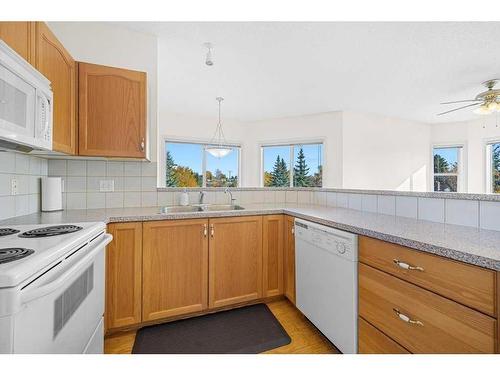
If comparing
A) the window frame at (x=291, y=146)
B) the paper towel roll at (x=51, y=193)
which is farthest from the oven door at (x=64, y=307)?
the window frame at (x=291, y=146)

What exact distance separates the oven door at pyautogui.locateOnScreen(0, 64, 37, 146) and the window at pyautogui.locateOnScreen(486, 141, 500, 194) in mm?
6946

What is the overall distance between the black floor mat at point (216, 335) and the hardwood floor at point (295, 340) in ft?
0.14

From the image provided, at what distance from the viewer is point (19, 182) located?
1521 mm

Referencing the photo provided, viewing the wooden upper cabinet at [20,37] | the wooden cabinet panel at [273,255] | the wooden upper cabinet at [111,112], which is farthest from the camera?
the wooden cabinet panel at [273,255]

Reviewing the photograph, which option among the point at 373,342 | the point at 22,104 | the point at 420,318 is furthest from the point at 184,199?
the point at 420,318

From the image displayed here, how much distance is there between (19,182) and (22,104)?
2.67 feet

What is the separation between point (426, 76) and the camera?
2.95m

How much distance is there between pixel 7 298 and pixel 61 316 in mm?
316

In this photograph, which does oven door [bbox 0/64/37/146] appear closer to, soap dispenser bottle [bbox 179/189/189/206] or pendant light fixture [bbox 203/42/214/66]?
soap dispenser bottle [bbox 179/189/189/206]

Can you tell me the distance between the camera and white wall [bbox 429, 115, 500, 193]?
15.7ft

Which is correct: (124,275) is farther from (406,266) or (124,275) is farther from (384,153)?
(384,153)

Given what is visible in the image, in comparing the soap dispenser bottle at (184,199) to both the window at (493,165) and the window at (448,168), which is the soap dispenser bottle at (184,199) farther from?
the window at (493,165)

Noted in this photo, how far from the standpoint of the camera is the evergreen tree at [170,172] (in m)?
4.81

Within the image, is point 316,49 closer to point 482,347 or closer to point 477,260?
point 477,260
